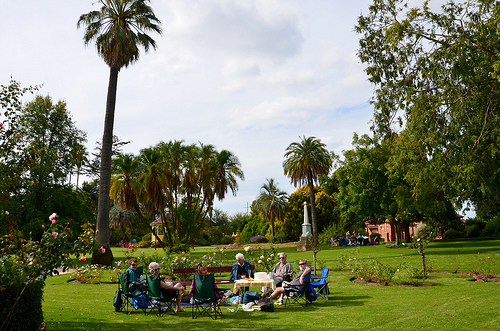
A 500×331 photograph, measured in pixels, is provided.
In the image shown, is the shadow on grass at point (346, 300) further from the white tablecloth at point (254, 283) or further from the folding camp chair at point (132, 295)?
the folding camp chair at point (132, 295)

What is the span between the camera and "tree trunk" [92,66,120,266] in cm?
2220

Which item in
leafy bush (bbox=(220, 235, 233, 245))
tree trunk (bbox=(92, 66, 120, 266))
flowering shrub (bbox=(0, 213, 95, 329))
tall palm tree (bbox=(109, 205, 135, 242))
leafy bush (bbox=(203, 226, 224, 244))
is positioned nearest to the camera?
flowering shrub (bbox=(0, 213, 95, 329))

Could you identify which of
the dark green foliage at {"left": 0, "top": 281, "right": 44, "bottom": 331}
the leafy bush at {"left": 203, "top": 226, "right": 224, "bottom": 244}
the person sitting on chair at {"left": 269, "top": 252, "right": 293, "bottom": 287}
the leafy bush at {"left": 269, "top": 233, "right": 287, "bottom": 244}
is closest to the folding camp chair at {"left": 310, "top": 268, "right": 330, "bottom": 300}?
the person sitting on chair at {"left": 269, "top": 252, "right": 293, "bottom": 287}

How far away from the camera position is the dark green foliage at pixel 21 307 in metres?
6.21

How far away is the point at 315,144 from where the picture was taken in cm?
4612

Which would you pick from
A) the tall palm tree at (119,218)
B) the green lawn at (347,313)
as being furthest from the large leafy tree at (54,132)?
the tall palm tree at (119,218)

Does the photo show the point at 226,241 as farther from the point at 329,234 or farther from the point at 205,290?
the point at 205,290

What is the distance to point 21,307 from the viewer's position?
6.41 meters

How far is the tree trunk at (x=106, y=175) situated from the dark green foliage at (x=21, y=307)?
15652mm

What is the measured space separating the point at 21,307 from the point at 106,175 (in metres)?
17.7

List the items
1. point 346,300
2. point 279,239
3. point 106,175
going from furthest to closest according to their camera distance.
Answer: point 279,239 → point 106,175 → point 346,300

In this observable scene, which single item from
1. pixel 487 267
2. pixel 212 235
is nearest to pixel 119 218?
pixel 212 235

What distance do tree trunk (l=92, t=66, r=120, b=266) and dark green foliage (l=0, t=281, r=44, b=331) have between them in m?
15.7

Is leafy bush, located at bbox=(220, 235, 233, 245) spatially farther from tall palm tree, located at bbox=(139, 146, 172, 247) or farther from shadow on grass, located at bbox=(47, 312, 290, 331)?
shadow on grass, located at bbox=(47, 312, 290, 331)
